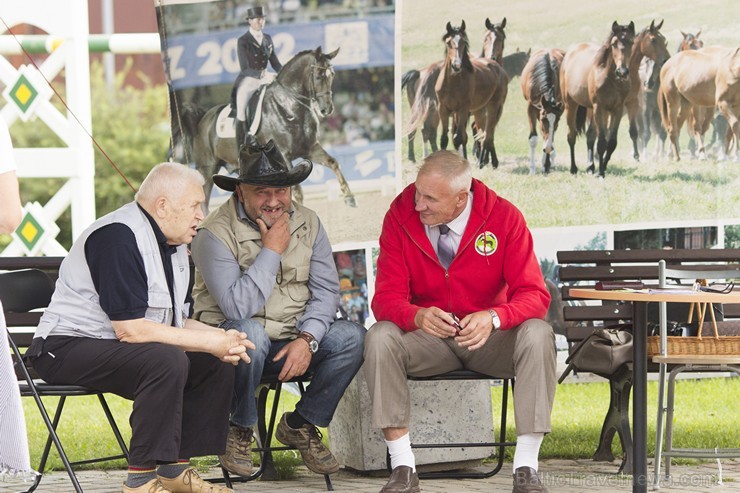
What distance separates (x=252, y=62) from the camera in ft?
19.9

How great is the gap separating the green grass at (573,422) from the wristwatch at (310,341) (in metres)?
0.68

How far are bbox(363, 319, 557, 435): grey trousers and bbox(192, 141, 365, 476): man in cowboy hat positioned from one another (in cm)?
22

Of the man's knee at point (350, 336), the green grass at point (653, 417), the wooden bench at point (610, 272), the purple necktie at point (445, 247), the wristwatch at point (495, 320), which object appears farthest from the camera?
the green grass at point (653, 417)

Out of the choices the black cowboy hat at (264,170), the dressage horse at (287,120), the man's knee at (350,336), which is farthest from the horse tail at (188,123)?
the man's knee at (350,336)

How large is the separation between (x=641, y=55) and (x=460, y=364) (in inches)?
98.5

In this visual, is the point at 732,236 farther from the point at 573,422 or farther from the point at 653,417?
the point at 573,422

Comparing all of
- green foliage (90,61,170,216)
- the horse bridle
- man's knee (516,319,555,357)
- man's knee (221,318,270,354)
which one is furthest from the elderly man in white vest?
green foliage (90,61,170,216)

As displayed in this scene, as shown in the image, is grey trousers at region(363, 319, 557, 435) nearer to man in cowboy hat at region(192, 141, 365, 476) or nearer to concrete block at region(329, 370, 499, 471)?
man in cowboy hat at region(192, 141, 365, 476)

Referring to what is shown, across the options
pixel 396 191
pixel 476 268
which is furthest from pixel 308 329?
pixel 396 191

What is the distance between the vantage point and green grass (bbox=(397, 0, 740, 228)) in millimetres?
6758

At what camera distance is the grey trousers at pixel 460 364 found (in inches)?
187

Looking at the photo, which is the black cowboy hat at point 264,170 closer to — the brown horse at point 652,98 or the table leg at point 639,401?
the table leg at point 639,401

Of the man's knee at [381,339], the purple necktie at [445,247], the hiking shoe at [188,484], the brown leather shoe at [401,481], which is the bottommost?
the brown leather shoe at [401,481]

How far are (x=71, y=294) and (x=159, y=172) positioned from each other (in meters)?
0.53
